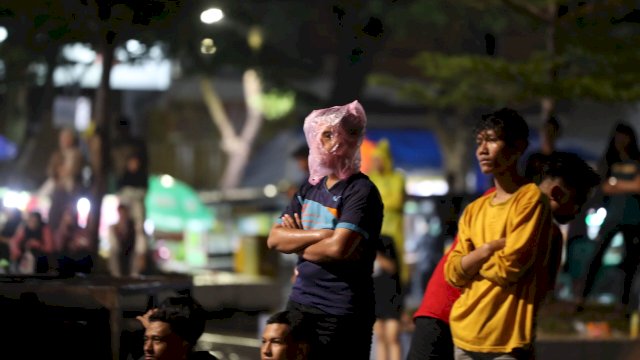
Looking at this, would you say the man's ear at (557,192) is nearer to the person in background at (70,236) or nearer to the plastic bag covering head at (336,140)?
the plastic bag covering head at (336,140)

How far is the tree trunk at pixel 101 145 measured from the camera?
16.5m

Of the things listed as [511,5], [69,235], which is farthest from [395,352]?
[69,235]

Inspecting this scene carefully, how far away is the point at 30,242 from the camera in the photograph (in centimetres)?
1471

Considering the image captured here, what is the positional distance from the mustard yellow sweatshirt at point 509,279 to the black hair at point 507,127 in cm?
23

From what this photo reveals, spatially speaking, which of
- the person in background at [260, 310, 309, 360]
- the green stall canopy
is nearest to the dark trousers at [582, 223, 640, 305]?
the person in background at [260, 310, 309, 360]

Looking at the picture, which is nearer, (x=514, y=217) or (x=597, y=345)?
(x=514, y=217)

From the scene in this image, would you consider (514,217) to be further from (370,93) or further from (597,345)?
(370,93)

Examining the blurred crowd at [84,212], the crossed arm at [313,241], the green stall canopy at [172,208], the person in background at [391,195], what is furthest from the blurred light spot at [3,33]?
the crossed arm at [313,241]

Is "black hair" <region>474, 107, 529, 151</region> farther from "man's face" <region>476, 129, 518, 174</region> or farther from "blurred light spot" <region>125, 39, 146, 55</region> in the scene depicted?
"blurred light spot" <region>125, 39, 146, 55</region>

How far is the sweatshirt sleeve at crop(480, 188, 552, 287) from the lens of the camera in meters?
5.84

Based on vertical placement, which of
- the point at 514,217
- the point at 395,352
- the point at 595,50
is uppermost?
the point at 595,50

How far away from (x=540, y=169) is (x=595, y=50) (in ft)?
29.9

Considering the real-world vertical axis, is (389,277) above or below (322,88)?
below

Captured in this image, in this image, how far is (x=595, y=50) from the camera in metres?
15.3
